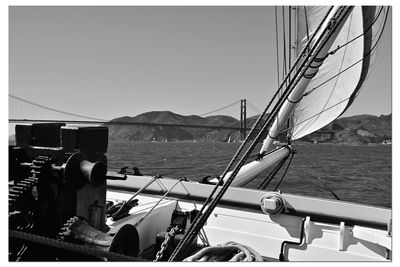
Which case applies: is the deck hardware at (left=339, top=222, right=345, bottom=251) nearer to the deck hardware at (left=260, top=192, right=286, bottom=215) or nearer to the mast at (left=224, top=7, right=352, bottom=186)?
the deck hardware at (left=260, top=192, right=286, bottom=215)

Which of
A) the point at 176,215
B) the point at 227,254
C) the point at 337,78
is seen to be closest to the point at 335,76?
the point at 337,78

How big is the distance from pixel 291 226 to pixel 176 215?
145cm

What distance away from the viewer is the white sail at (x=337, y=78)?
7.67 m

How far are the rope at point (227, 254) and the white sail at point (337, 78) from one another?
17.2 feet

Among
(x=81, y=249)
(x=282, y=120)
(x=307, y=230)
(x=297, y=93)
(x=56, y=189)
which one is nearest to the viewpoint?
(x=81, y=249)

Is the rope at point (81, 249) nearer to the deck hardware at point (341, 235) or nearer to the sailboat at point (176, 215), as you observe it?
the sailboat at point (176, 215)

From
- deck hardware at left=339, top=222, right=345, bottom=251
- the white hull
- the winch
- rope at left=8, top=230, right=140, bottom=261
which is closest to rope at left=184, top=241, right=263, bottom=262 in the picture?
the winch

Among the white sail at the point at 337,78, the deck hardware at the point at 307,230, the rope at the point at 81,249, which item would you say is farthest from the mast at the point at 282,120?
the rope at the point at 81,249

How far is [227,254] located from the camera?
3.22 m

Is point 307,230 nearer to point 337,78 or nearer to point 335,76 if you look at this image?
point 335,76

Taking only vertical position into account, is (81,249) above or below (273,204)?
above

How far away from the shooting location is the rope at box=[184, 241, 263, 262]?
3.04 meters
